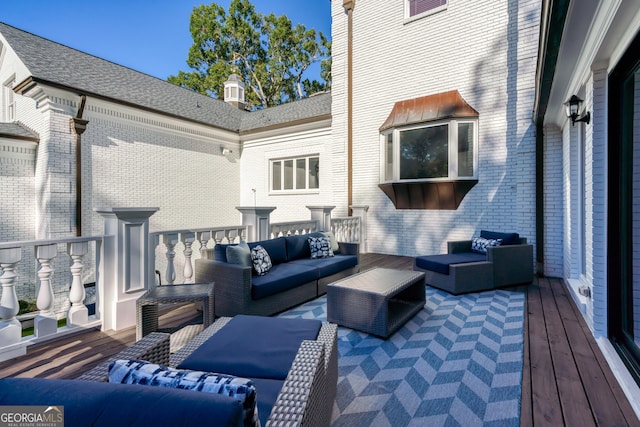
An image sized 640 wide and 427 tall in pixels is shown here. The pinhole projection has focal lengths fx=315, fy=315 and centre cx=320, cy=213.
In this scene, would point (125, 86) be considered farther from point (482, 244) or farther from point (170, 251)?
point (482, 244)

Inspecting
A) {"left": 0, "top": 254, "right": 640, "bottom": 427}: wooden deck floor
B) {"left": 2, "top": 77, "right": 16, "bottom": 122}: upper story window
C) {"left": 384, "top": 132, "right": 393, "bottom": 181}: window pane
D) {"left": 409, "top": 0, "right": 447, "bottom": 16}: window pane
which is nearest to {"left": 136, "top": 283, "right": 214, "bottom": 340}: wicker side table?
{"left": 0, "top": 254, "right": 640, "bottom": 427}: wooden deck floor

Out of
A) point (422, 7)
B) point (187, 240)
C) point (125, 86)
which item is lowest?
point (187, 240)

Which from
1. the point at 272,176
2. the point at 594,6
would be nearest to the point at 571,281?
the point at 594,6

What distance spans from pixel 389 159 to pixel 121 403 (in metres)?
7.11

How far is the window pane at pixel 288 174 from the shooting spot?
393 inches

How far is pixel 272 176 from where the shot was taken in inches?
407

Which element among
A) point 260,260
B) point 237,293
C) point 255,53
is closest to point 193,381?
point 237,293

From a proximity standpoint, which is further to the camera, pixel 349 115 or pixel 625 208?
pixel 349 115

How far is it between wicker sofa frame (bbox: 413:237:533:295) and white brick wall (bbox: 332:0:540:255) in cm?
125

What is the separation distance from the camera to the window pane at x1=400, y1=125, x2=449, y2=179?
21.5 ft

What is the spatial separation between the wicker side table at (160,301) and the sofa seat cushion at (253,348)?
686 millimetres

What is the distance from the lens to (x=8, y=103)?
870 centimetres

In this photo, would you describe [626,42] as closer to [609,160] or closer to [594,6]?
[594,6]

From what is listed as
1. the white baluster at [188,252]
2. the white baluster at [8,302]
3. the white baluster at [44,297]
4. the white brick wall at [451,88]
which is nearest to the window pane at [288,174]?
the white brick wall at [451,88]
